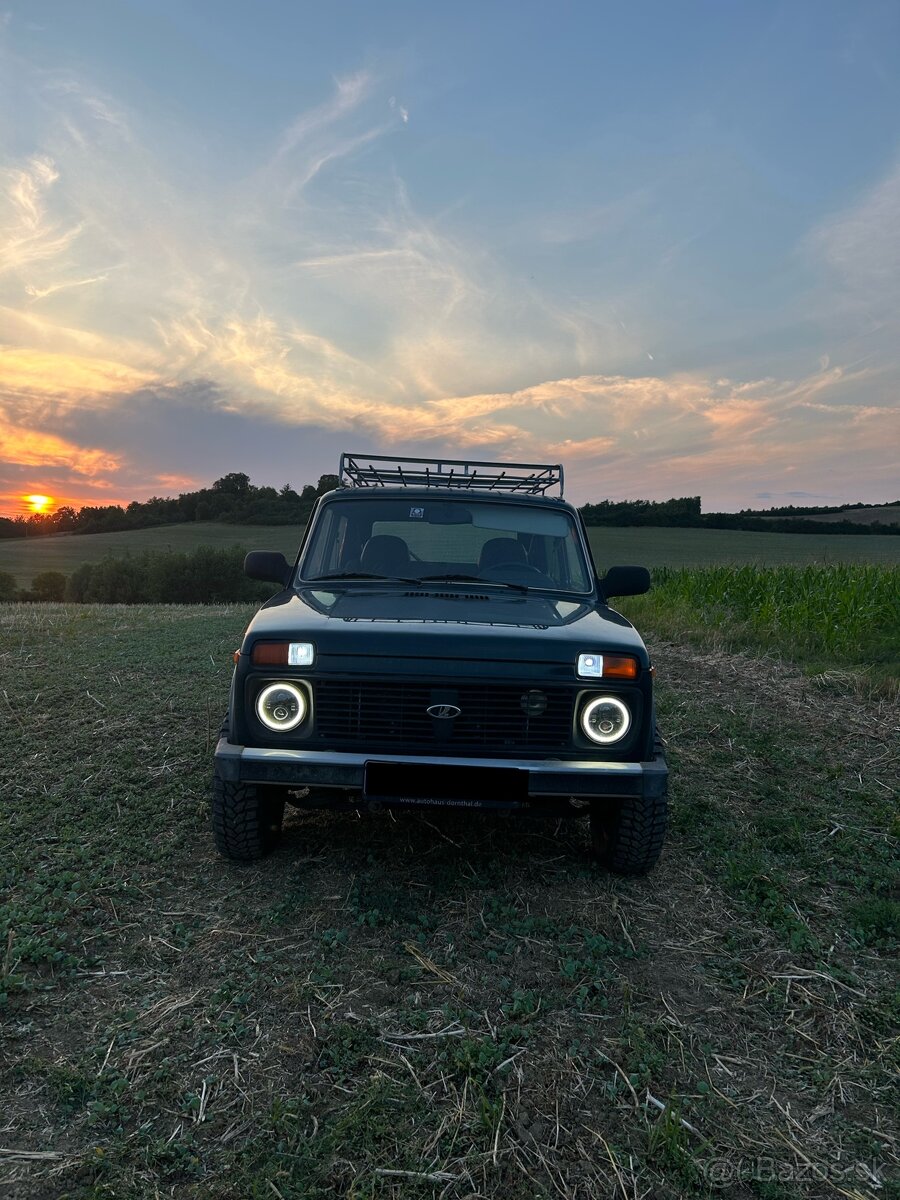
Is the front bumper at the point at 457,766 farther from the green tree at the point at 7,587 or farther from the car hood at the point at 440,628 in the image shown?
the green tree at the point at 7,587

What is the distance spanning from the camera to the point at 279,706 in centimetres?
354

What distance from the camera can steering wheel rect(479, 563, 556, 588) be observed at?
4.56 metres

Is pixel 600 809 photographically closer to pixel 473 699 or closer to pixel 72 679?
pixel 473 699

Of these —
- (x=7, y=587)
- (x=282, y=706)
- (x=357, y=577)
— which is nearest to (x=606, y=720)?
(x=282, y=706)

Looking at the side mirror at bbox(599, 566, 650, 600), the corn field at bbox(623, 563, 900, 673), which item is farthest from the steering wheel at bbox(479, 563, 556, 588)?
the corn field at bbox(623, 563, 900, 673)

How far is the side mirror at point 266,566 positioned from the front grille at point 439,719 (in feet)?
4.48

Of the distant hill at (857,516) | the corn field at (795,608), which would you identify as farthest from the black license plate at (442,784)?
the distant hill at (857,516)

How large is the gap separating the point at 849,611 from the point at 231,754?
928cm

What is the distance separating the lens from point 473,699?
3467mm

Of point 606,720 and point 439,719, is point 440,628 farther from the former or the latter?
point 606,720

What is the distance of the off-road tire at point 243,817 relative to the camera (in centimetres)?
372

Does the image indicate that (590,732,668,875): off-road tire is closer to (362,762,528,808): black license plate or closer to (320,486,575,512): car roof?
(362,762,528,808): black license plate

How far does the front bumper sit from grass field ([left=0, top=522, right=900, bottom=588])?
2664 cm

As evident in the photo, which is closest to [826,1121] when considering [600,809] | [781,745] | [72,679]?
[600,809]
